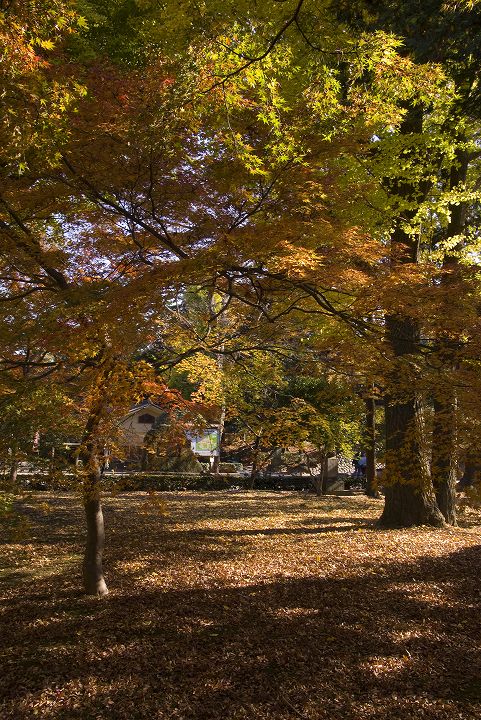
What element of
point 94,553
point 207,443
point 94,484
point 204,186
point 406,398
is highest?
point 204,186

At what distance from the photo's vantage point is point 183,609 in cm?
654

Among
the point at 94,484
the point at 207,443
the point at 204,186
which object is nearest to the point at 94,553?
the point at 94,484

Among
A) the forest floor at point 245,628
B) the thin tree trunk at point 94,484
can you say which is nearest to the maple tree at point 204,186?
the thin tree trunk at point 94,484

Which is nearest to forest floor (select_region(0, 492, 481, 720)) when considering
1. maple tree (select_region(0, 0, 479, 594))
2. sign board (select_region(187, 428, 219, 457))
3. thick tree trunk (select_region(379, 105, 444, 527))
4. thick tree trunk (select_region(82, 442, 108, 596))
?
thick tree trunk (select_region(82, 442, 108, 596))

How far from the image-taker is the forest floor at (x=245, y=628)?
450 cm

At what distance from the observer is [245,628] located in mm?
5938

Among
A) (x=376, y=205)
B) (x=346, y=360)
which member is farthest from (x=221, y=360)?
(x=346, y=360)

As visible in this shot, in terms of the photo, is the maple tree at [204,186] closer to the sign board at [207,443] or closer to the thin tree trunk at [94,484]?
the thin tree trunk at [94,484]

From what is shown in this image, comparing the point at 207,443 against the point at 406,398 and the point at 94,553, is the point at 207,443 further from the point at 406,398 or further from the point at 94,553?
the point at 94,553

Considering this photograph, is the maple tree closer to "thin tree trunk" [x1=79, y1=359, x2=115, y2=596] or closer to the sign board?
"thin tree trunk" [x1=79, y1=359, x2=115, y2=596]

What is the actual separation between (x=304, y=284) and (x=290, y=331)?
5.06m

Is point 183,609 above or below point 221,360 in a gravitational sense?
below

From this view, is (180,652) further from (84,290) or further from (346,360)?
(346,360)

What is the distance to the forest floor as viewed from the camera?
4500 millimetres
